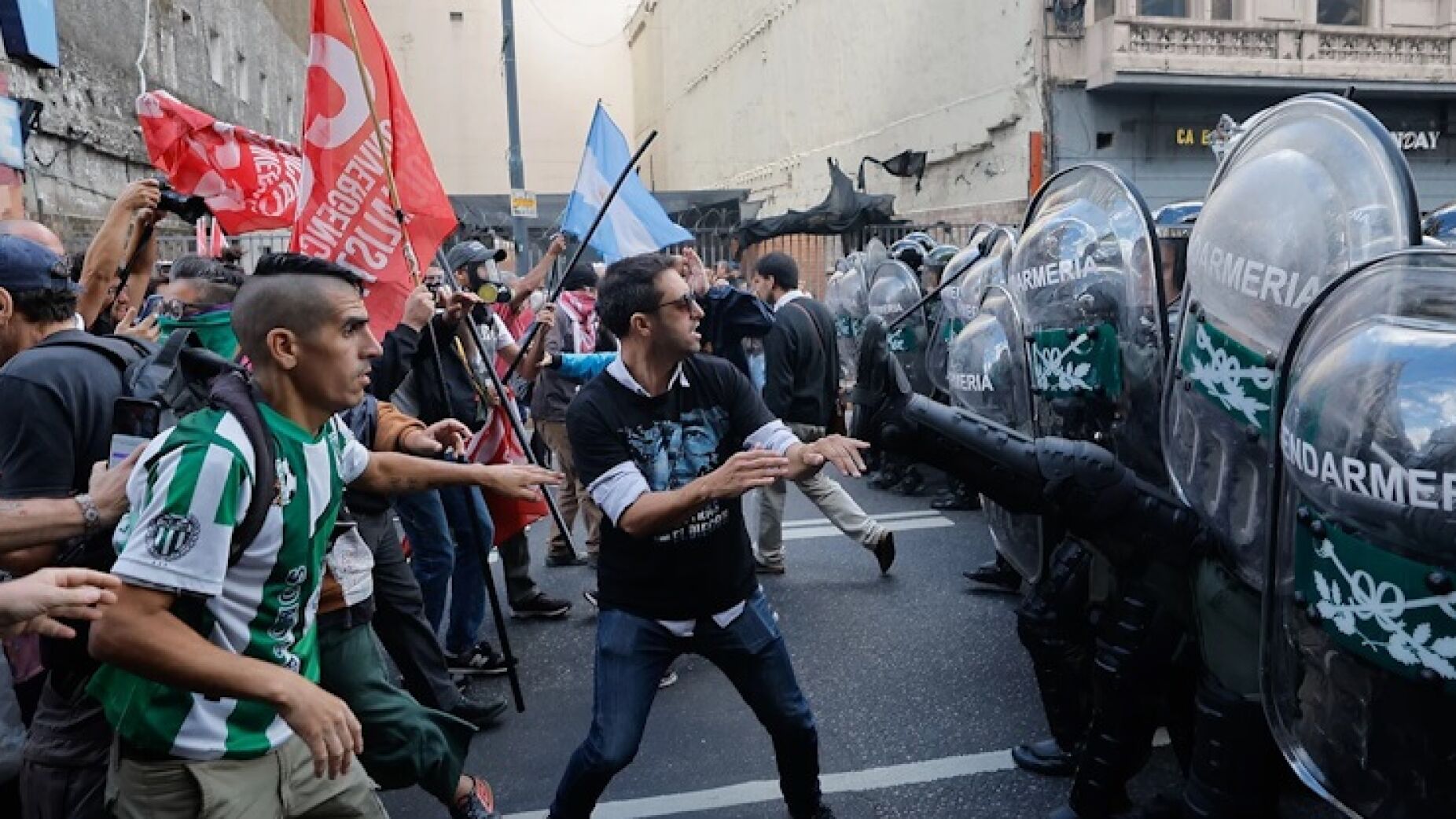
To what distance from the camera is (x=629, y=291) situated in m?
2.99

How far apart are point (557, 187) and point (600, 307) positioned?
38159 millimetres

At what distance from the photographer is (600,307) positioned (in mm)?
3090

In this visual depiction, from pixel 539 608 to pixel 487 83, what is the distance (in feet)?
115

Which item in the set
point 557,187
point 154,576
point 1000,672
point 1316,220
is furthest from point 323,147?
point 557,187

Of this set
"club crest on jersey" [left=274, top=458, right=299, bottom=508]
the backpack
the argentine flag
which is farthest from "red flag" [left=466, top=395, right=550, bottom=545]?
the argentine flag

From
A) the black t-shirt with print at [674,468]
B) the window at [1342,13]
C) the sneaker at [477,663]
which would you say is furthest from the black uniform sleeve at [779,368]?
the window at [1342,13]

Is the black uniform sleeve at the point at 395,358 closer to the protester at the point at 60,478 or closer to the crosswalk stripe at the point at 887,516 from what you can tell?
the protester at the point at 60,478

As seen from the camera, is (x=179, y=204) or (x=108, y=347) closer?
(x=108, y=347)

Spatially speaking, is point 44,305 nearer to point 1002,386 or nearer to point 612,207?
point 1002,386

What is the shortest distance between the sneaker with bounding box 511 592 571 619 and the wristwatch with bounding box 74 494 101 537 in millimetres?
3491

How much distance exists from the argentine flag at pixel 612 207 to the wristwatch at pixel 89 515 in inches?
192

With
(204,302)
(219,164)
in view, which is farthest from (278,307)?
(219,164)

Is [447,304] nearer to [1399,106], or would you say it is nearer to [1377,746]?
[1377,746]

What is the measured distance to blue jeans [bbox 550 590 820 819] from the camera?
2852 millimetres
